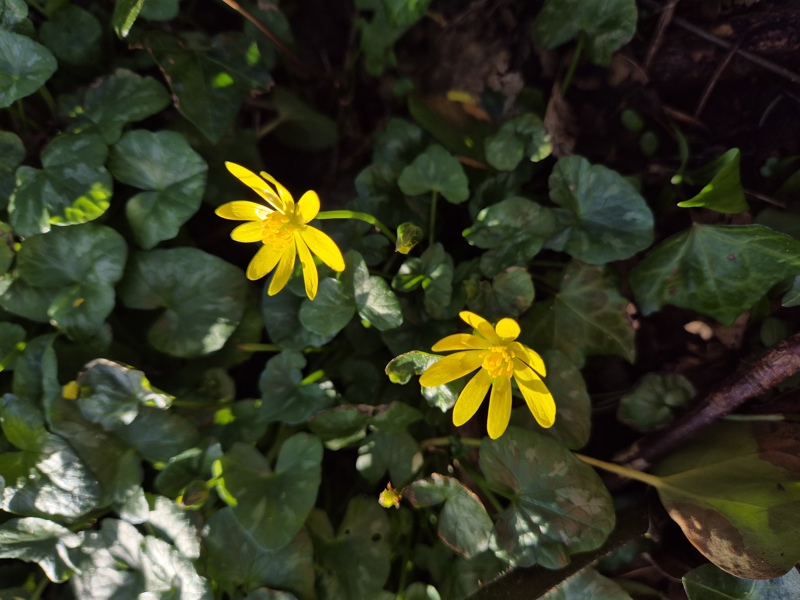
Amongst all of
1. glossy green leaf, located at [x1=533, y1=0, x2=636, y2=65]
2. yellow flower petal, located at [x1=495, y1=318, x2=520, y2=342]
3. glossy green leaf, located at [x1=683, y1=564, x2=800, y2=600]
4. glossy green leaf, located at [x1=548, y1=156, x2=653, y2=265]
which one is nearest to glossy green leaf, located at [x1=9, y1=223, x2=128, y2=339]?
yellow flower petal, located at [x1=495, y1=318, x2=520, y2=342]

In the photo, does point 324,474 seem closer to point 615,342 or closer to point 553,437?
point 553,437

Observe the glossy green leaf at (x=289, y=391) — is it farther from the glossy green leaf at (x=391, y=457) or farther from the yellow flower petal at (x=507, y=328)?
the yellow flower petal at (x=507, y=328)

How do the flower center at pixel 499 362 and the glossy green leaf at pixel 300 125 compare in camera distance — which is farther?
the glossy green leaf at pixel 300 125

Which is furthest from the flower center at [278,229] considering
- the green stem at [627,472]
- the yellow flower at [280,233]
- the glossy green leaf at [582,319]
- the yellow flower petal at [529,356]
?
the green stem at [627,472]

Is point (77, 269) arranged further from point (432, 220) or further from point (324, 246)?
point (432, 220)

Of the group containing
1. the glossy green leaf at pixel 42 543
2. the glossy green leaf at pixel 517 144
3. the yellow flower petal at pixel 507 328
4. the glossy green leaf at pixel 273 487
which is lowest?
the glossy green leaf at pixel 42 543

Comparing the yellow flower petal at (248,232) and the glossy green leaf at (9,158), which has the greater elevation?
the yellow flower petal at (248,232)

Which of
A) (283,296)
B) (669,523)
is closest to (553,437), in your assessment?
(669,523)
